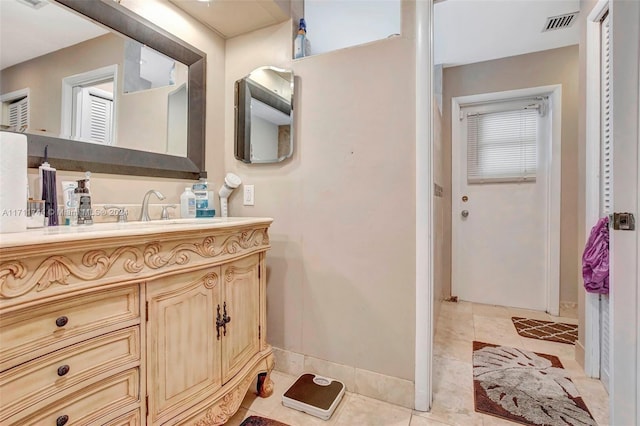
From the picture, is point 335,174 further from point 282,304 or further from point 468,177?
point 468,177

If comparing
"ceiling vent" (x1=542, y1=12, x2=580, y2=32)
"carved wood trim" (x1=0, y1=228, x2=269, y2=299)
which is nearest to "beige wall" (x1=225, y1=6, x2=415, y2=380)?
"carved wood trim" (x1=0, y1=228, x2=269, y2=299)

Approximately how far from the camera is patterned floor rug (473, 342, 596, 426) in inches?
55.8

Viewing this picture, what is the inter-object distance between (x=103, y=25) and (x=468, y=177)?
3224mm

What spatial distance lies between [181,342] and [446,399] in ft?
4.59

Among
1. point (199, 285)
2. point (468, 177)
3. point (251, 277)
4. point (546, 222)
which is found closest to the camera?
point (199, 285)

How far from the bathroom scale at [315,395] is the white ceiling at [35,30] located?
189cm

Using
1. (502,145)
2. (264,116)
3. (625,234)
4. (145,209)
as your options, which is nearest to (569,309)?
(502,145)

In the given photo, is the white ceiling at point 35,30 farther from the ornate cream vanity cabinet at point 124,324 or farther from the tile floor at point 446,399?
the tile floor at point 446,399

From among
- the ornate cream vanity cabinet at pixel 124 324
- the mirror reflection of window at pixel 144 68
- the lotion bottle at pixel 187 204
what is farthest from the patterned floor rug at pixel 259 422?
the mirror reflection of window at pixel 144 68

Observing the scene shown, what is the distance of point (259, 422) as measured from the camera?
1365 mm

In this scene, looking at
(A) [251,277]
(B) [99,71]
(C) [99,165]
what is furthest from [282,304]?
(B) [99,71]

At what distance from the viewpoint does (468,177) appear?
3.13 m

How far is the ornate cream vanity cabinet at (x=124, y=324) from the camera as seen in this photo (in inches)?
27.0

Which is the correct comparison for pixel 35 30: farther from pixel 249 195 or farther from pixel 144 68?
pixel 249 195
